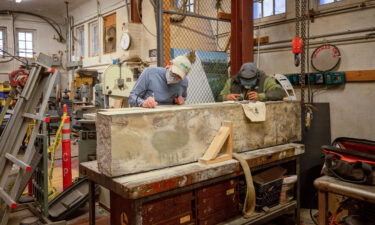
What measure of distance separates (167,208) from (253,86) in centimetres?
217

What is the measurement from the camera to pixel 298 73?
4.33 meters

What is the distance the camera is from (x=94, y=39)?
9.54 m

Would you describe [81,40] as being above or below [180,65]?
above

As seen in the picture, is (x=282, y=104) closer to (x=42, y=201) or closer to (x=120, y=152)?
(x=120, y=152)

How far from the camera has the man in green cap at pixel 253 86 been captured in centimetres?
356

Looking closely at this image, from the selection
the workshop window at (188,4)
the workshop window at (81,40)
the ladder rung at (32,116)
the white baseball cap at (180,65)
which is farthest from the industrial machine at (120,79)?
the workshop window at (81,40)

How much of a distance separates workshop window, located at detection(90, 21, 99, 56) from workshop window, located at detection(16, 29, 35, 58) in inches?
103

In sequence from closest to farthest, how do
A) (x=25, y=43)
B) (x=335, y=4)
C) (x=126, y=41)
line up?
(x=335, y=4)
(x=126, y=41)
(x=25, y=43)

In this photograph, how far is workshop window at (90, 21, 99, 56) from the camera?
936 cm

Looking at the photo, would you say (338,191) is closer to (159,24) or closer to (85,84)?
(159,24)

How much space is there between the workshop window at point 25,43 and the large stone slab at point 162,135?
9970 mm

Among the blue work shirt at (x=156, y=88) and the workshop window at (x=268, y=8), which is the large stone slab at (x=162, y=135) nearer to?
the blue work shirt at (x=156, y=88)

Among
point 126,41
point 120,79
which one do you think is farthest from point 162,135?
point 126,41

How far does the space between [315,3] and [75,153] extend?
17.3 feet
